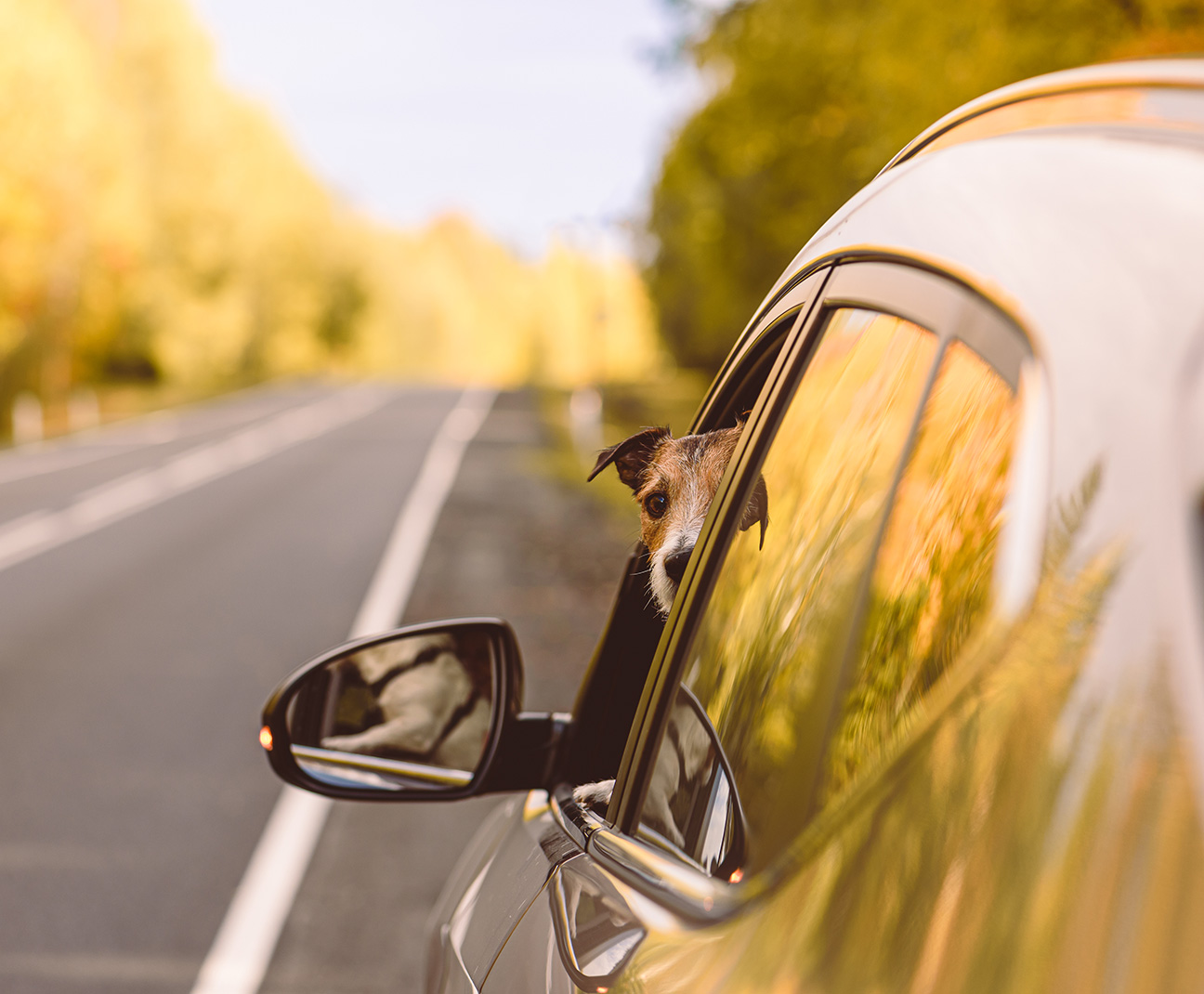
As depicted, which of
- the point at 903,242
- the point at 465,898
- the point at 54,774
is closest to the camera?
the point at 903,242

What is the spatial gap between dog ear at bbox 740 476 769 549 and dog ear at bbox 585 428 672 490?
0.34 m

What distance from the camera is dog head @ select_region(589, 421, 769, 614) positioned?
146 cm

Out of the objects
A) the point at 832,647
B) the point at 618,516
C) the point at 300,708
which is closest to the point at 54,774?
the point at 300,708

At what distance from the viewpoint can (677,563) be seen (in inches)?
57.6

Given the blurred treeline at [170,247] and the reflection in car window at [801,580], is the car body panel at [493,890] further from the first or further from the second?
the blurred treeline at [170,247]

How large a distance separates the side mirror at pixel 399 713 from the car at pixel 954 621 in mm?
525

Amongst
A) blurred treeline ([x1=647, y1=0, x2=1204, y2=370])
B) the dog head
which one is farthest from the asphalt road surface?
blurred treeline ([x1=647, y1=0, x2=1204, y2=370])

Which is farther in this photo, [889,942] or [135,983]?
[135,983]

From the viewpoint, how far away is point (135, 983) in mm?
3961

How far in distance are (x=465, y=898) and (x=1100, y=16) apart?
8.52m

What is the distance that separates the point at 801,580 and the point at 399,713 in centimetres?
111

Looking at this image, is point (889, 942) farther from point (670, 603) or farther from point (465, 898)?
point (465, 898)

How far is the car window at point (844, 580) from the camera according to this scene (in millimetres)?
847

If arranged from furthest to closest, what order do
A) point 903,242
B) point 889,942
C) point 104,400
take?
point 104,400, point 903,242, point 889,942
